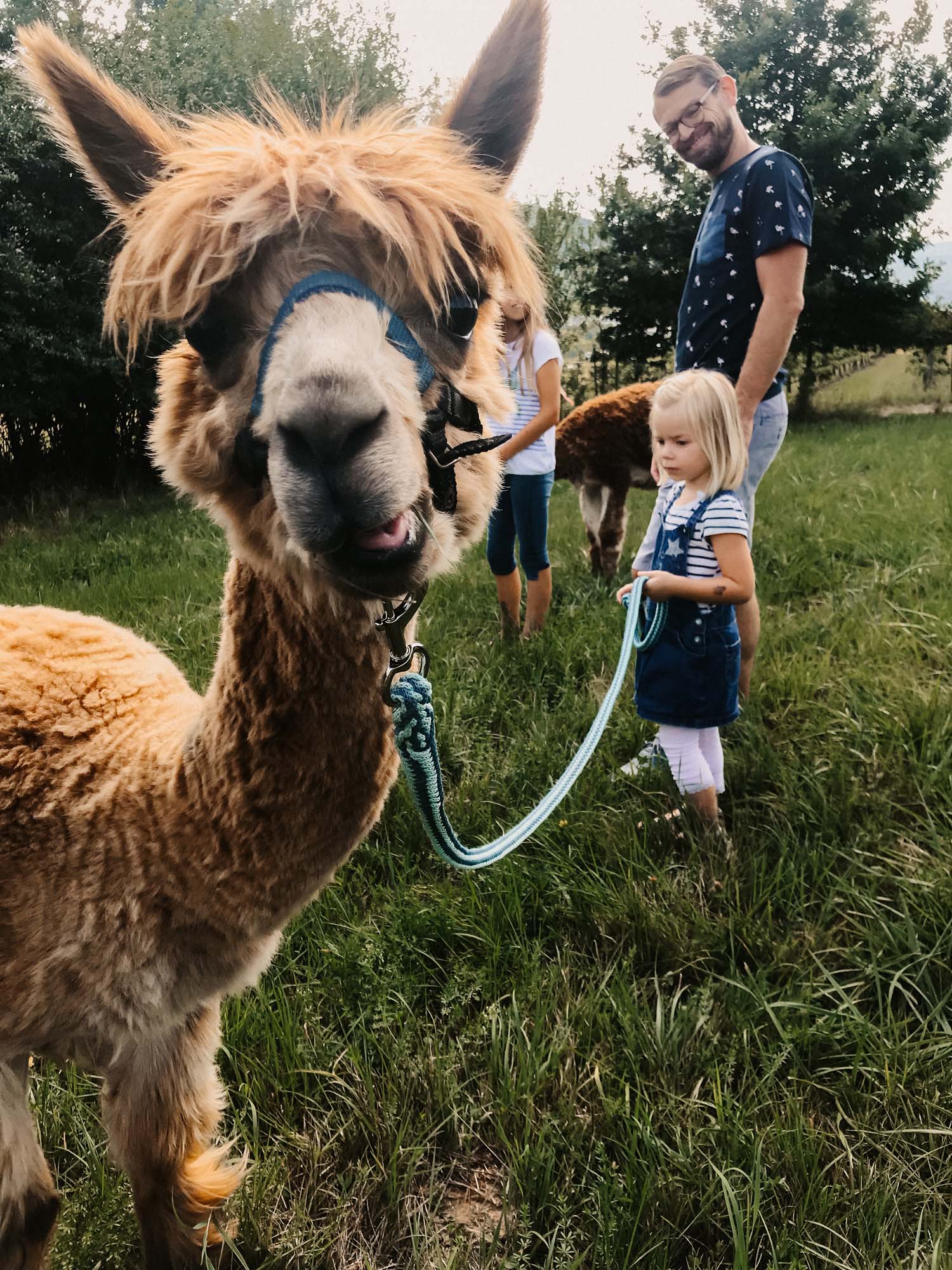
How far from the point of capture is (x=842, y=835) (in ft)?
7.65

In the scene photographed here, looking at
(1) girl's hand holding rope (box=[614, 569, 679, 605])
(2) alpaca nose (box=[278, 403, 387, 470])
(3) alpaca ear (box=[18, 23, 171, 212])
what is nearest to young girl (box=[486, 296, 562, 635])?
(1) girl's hand holding rope (box=[614, 569, 679, 605])

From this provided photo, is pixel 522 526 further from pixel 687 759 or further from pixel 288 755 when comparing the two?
pixel 288 755

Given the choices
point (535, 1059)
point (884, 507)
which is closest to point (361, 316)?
point (535, 1059)

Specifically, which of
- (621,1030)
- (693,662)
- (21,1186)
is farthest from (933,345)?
(21,1186)

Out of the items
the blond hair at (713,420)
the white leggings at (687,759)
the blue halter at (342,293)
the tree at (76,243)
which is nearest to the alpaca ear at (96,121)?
the blue halter at (342,293)

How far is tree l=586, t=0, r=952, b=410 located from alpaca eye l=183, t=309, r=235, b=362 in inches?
653

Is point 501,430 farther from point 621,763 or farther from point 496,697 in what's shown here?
point 621,763

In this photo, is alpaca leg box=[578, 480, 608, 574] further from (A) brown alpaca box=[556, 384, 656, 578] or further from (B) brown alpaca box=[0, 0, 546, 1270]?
(B) brown alpaca box=[0, 0, 546, 1270]

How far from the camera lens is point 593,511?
5793mm

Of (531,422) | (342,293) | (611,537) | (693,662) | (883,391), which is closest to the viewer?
(342,293)

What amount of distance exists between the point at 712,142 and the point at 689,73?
0.71ft

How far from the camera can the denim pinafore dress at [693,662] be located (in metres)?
2.34

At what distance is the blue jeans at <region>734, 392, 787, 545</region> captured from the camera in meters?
2.86

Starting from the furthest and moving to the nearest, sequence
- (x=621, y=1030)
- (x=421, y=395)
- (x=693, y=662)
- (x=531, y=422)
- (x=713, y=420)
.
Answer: (x=531, y=422), (x=693, y=662), (x=713, y=420), (x=621, y=1030), (x=421, y=395)
